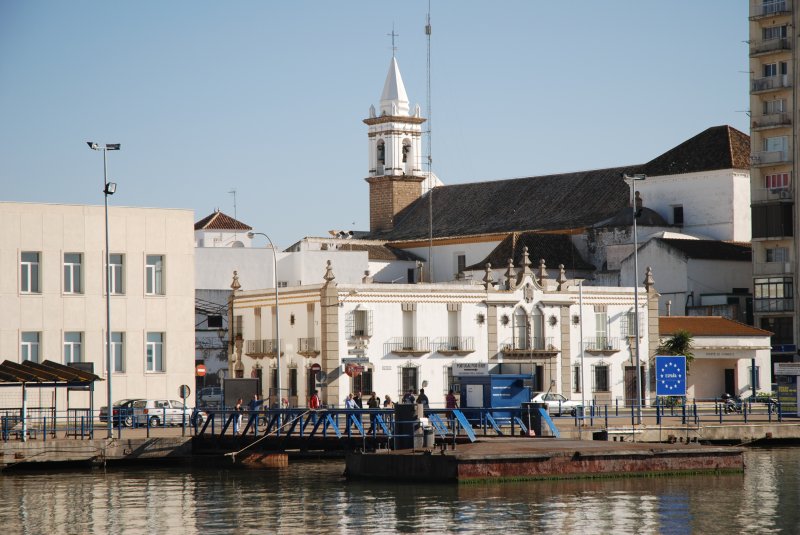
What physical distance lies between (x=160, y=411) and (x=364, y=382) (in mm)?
13599

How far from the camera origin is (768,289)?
8869 centimetres

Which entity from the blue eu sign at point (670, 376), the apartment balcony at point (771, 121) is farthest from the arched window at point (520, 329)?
the apartment balcony at point (771, 121)

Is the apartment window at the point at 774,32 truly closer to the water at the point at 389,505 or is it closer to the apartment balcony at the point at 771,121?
the apartment balcony at the point at 771,121

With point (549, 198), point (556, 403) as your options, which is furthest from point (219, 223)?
point (556, 403)

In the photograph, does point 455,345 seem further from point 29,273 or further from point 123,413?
point 29,273

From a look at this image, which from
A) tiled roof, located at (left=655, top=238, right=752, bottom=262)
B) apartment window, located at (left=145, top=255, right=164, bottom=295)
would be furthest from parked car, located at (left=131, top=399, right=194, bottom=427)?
tiled roof, located at (left=655, top=238, right=752, bottom=262)

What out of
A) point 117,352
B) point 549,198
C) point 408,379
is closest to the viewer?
point 117,352

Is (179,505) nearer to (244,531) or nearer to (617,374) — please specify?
(244,531)

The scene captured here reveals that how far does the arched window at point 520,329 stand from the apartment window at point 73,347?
932 inches

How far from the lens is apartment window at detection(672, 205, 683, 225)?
9878cm

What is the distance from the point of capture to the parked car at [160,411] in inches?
2248

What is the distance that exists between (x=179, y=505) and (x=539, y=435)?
13.5 m

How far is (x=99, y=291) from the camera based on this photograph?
58281 millimetres

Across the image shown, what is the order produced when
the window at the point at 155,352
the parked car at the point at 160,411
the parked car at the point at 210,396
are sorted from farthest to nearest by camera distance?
1. the parked car at the point at 210,396
2. the window at the point at 155,352
3. the parked car at the point at 160,411
